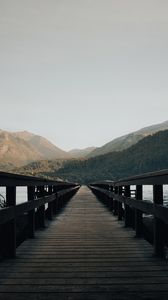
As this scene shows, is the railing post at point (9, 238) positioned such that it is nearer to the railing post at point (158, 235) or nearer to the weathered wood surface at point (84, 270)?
the weathered wood surface at point (84, 270)

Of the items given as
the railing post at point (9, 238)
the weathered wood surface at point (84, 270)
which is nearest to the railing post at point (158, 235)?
the weathered wood surface at point (84, 270)

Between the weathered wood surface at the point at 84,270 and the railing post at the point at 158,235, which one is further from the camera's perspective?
the railing post at the point at 158,235

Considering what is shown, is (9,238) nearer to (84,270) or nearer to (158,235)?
(84,270)

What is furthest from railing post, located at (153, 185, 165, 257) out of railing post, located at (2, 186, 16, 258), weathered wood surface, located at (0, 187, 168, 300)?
railing post, located at (2, 186, 16, 258)

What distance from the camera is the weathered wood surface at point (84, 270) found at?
4.19 metres

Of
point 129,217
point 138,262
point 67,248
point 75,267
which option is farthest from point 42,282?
point 129,217

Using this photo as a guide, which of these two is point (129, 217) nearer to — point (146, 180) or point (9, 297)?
point (146, 180)

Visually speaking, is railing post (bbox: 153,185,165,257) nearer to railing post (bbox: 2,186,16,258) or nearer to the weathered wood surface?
the weathered wood surface

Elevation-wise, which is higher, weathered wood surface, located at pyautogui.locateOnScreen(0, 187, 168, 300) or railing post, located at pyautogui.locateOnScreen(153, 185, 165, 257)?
railing post, located at pyautogui.locateOnScreen(153, 185, 165, 257)

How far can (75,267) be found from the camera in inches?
211

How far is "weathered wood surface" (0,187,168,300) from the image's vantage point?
13.7ft

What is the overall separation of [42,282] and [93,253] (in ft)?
6.08

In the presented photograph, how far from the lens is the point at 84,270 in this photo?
5.17 m

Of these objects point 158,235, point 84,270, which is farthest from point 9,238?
point 158,235
